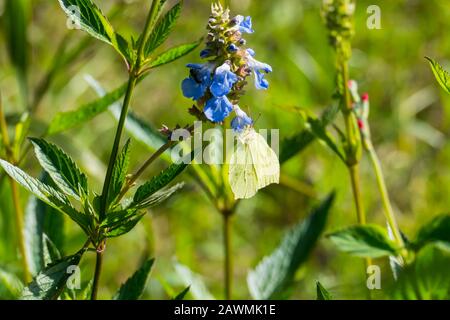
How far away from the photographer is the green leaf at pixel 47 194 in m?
1.28

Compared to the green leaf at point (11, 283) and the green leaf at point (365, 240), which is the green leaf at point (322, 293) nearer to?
the green leaf at point (365, 240)

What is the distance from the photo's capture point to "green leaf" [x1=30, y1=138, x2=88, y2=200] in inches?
54.9

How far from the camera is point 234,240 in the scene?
2912 millimetres

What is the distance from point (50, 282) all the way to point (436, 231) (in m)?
0.81

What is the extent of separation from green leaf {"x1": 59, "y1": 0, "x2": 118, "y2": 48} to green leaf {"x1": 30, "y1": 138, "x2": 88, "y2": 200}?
228mm

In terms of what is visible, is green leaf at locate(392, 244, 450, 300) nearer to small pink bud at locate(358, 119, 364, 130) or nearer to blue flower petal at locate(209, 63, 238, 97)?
small pink bud at locate(358, 119, 364, 130)

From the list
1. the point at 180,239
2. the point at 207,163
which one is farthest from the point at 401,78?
the point at 207,163

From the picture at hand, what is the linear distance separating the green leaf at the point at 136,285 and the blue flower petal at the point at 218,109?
45cm

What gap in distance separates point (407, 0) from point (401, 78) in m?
0.68

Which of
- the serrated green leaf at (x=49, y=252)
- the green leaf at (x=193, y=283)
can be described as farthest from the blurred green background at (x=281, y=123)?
the serrated green leaf at (x=49, y=252)

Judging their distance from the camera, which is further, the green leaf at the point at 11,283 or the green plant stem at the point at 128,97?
the green leaf at the point at 11,283

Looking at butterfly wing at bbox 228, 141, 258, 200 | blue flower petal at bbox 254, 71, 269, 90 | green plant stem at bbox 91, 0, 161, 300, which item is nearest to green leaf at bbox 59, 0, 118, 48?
green plant stem at bbox 91, 0, 161, 300
